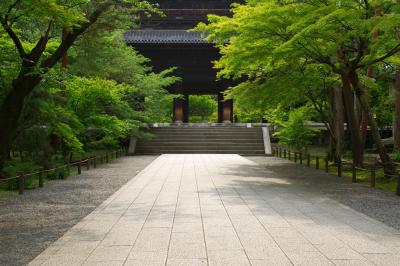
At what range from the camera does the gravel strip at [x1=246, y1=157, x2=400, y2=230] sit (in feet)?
29.3

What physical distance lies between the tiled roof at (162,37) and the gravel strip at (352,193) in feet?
67.2

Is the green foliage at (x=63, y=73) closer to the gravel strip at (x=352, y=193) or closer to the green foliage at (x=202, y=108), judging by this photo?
the gravel strip at (x=352, y=193)

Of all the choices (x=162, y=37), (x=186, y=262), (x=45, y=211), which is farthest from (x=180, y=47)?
(x=186, y=262)

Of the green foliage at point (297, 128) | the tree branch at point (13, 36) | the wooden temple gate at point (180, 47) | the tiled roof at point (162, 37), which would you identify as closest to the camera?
the tree branch at point (13, 36)

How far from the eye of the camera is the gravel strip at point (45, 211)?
20.3 ft

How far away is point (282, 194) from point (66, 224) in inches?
231

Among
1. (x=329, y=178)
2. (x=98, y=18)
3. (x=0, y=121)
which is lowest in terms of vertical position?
(x=329, y=178)

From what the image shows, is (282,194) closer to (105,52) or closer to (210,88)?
(105,52)

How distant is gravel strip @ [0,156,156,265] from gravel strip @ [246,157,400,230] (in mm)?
5909

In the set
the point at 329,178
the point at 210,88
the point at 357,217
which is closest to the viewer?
the point at 357,217

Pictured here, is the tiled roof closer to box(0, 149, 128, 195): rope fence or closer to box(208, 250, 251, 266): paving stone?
box(0, 149, 128, 195): rope fence

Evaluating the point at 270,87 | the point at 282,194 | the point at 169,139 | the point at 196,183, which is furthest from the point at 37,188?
the point at 169,139

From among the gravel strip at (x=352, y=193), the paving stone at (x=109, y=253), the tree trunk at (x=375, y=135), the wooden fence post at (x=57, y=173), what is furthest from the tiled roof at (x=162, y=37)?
the paving stone at (x=109, y=253)

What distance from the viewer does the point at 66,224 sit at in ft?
25.6
